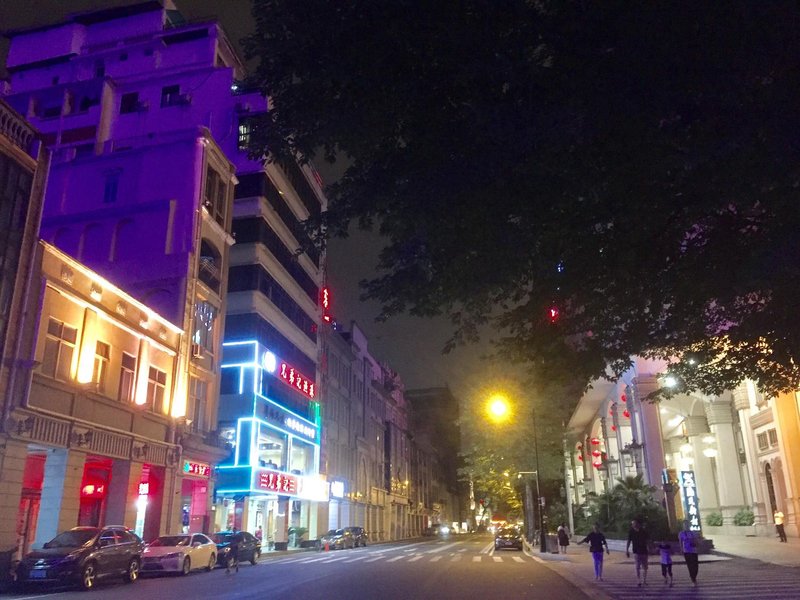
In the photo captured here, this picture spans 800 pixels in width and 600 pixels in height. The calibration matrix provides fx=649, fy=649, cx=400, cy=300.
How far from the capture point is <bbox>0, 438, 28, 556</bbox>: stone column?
1936 centimetres

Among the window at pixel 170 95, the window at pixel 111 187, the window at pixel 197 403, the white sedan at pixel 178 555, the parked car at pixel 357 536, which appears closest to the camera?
the white sedan at pixel 178 555

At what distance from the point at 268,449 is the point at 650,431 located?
85.1ft

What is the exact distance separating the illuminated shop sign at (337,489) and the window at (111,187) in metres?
29.3

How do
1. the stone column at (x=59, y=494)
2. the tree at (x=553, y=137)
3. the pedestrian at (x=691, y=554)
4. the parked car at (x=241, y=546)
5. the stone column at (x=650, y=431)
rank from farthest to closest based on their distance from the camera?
the stone column at (x=650, y=431) → the parked car at (x=241, y=546) → the stone column at (x=59, y=494) → the pedestrian at (x=691, y=554) → the tree at (x=553, y=137)

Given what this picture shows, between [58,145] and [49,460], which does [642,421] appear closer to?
[49,460]

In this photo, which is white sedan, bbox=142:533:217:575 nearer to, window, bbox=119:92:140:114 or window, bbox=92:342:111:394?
window, bbox=92:342:111:394

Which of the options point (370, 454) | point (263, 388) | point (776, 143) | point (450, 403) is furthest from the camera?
point (450, 403)

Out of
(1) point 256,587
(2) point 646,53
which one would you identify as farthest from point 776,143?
(1) point 256,587

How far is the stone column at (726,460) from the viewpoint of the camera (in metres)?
34.9

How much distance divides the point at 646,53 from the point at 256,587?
582 inches

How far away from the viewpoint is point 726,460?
3531 centimetres

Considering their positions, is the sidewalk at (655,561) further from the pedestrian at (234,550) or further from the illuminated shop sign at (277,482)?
the illuminated shop sign at (277,482)

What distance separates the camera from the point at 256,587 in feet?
53.3

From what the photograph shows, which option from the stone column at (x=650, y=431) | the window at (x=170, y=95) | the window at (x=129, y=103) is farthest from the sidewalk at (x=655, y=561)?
the window at (x=129, y=103)
